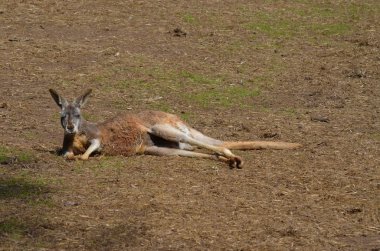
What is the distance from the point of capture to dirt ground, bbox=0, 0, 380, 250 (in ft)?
22.0

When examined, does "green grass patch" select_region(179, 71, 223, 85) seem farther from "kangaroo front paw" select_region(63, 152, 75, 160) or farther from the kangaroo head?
"kangaroo front paw" select_region(63, 152, 75, 160)

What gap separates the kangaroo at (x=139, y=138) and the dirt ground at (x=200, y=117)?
147 mm

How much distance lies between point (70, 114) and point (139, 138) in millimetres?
688

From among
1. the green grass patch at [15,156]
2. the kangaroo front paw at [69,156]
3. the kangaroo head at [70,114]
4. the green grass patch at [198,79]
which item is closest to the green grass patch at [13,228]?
the green grass patch at [15,156]

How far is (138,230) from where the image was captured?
6535 millimetres

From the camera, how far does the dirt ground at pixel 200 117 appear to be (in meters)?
6.70

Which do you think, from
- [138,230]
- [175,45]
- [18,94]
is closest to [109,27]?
[175,45]

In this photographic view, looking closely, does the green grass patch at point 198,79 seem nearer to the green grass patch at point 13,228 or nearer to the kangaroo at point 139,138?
the kangaroo at point 139,138

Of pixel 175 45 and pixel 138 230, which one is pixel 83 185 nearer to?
pixel 138 230

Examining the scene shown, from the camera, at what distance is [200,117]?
33.5 feet

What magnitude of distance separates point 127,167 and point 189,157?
74cm

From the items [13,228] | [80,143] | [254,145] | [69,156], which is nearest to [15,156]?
[69,156]

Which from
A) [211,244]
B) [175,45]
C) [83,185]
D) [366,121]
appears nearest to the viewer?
[211,244]

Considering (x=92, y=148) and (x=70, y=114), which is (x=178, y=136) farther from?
(x=70, y=114)
